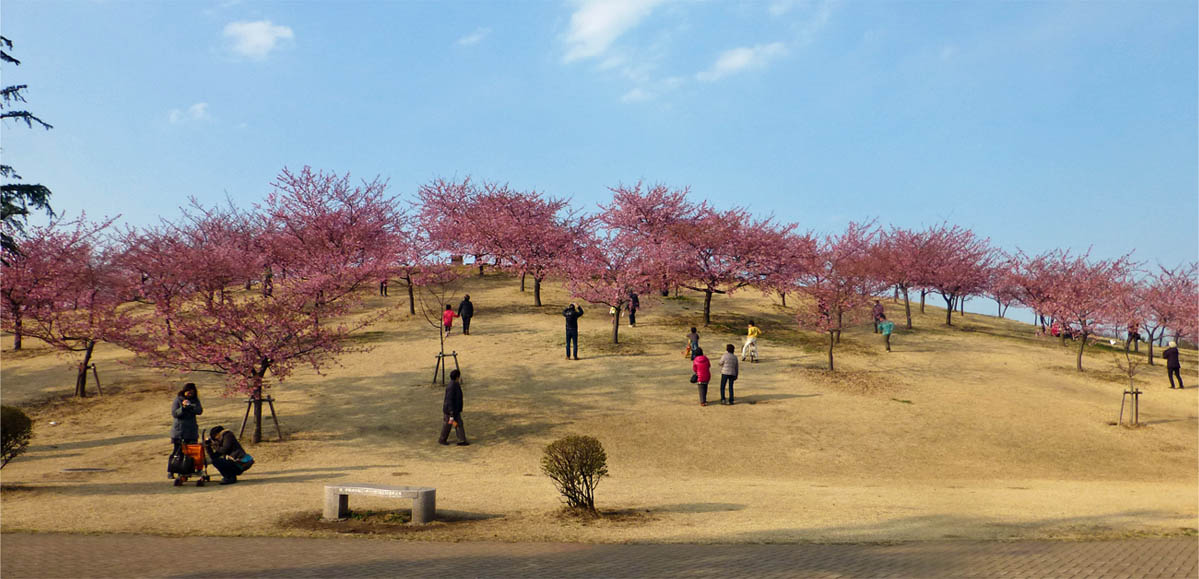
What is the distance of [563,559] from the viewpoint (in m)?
8.94

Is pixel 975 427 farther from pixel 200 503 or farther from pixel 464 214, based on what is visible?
pixel 464 214

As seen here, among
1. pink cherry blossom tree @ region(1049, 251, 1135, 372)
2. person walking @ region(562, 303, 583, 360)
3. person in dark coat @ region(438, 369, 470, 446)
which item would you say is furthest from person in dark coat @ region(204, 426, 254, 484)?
pink cherry blossom tree @ region(1049, 251, 1135, 372)

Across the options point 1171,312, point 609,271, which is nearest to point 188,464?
point 609,271

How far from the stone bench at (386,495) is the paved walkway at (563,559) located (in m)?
1.24

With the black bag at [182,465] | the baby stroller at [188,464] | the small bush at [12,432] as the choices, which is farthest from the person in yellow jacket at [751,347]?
the small bush at [12,432]

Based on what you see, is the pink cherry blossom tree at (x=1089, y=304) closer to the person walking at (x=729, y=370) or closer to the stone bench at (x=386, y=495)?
the person walking at (x=729, y=370)

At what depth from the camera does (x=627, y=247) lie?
42.9m

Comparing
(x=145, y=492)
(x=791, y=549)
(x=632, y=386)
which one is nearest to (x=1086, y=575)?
Result: (x=791, y=549)

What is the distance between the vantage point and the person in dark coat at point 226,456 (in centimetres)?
1466

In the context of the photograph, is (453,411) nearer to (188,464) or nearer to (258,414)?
(258,414)

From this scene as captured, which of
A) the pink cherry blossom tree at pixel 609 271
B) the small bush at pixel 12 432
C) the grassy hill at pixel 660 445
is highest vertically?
the pink cherry blossom tree at pixel 609 271

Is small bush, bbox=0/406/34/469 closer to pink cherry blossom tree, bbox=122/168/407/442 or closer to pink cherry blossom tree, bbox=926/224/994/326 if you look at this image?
pink cherry blossom tree, bbox=122/168/407/442

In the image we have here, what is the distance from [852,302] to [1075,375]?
34.2 ft

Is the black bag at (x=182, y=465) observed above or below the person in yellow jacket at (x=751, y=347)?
below
